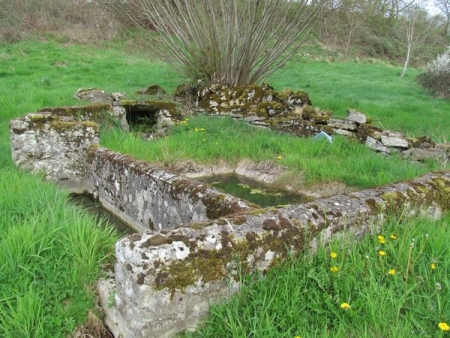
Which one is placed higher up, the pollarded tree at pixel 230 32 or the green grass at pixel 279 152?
the pollarded tree at pixel 230 32

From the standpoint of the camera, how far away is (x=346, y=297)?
6.73ft

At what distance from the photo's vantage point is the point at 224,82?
10008 millimetres

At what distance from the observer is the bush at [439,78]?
47.8ft

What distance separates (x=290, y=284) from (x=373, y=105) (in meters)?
10.1

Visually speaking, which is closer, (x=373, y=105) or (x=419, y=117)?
(x=419, y=117)

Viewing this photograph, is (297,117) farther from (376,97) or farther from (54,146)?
(376,97)

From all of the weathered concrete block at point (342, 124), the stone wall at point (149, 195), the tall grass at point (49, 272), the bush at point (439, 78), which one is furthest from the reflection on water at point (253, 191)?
the bush at point (439, 78)

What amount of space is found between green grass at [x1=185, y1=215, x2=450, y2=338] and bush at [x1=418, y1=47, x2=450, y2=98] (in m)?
14.4

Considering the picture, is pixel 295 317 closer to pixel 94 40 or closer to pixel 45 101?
pixel 45 101

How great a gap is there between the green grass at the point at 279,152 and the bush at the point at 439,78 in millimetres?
10257

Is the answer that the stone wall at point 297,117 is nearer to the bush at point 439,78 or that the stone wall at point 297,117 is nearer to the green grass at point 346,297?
the green grass at point 346,297

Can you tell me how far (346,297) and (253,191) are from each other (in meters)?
3.57

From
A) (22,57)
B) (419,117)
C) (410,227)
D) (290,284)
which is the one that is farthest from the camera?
(22,57)

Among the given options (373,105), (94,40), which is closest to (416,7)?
(373,105)
